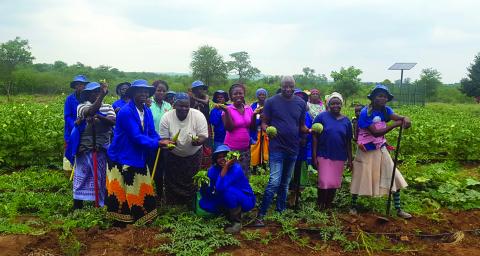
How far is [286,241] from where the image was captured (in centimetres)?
449

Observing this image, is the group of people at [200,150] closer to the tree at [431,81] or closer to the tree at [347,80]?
the tree at [347,80]

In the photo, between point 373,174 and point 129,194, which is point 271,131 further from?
point 129,194

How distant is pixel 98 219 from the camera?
190 inches

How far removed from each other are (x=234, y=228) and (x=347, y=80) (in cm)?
2615

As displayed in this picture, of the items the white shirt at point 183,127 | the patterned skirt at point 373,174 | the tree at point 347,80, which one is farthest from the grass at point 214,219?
the tree at point 347,80

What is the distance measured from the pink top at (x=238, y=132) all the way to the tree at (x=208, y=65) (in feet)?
119

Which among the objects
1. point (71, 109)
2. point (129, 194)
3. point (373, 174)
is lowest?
point (129, 194)

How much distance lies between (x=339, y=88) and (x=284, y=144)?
86.0ft

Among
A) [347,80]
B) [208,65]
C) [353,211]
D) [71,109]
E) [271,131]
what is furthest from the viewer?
[208,65]

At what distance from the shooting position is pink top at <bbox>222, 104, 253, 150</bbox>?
545 centimetres

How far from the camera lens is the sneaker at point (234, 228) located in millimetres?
4570

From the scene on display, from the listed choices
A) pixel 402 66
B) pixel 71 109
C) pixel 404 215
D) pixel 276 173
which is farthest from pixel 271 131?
pixel 402 66

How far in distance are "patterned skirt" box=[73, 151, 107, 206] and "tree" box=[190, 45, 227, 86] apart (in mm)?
36536

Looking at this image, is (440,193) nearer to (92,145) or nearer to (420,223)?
(420,223)
